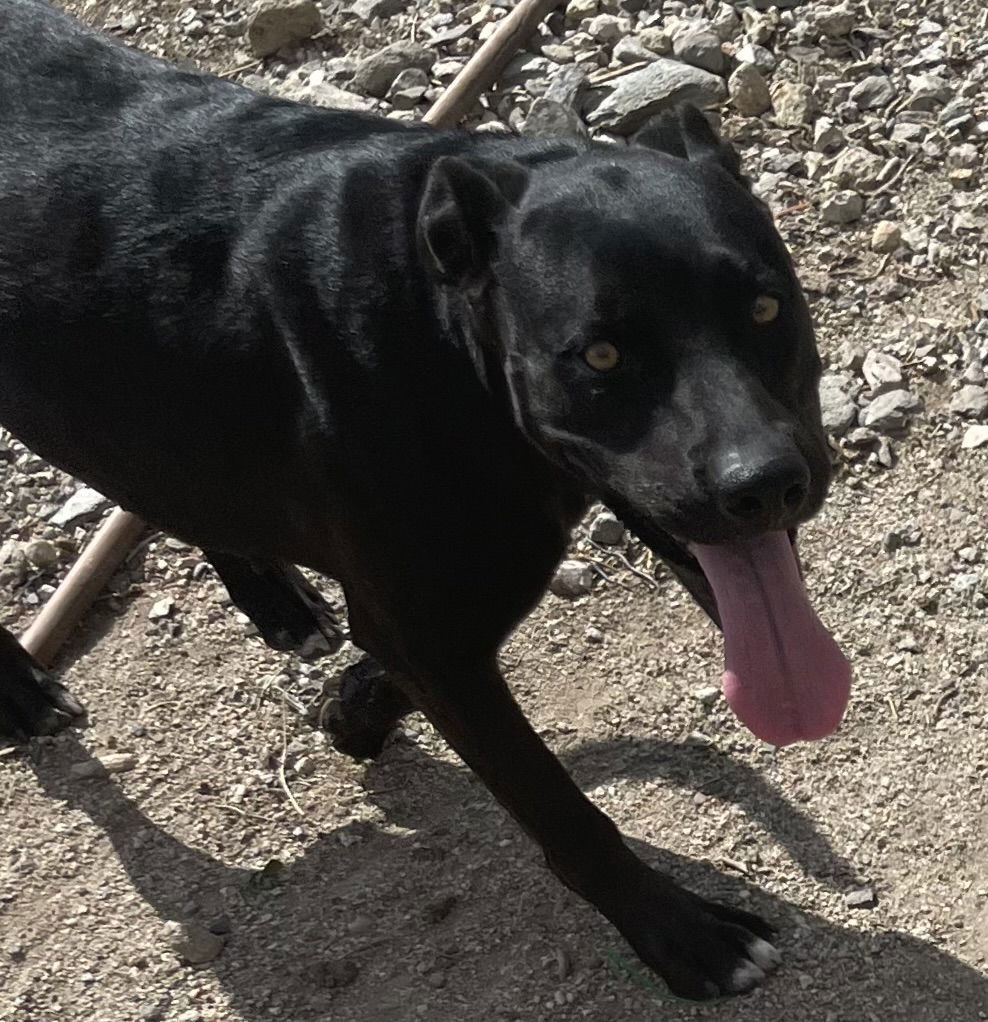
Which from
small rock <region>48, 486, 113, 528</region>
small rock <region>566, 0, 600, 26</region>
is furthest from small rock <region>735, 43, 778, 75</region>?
small rock <region>48, 486, 113, 528</region>

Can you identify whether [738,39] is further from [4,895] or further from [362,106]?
[4,895]

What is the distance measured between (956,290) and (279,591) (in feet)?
7.31

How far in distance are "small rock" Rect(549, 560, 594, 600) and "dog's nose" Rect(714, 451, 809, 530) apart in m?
1.77

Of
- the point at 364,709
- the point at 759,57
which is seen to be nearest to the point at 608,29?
the point at 759,57

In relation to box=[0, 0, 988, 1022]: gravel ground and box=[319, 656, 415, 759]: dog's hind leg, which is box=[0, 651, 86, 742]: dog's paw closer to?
box=[0, 0, 988, 1022]: gravel ground

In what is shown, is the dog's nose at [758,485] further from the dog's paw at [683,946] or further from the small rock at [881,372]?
the small rock at [881,372]

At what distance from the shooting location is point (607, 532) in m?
4.63

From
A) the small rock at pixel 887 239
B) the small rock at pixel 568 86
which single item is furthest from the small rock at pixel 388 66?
the small rock at pixel 887 239

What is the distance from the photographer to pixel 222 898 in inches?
162

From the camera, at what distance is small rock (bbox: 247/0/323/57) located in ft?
20.2

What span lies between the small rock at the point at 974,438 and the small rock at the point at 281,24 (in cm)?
307

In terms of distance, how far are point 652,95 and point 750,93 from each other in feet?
1.08

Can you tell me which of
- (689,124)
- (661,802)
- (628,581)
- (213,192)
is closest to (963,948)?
(661,802)

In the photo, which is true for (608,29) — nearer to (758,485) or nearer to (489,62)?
(489,62)
